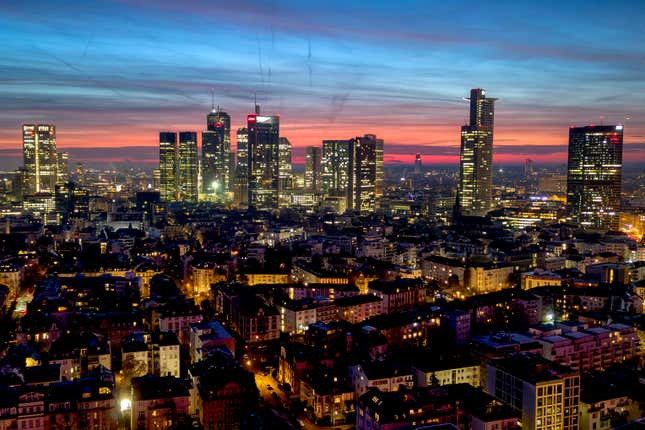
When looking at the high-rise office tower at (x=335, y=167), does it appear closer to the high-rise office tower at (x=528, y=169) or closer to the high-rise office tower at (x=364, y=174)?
the high-rise office tower at (x=364, y=174)

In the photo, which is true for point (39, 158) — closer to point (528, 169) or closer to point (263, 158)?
point (263, 158)

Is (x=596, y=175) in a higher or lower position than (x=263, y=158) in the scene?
lower

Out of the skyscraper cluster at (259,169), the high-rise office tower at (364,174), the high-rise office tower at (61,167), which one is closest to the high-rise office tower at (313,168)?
the skyscraper cluster at (259,169)

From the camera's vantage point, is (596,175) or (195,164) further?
(195,164)

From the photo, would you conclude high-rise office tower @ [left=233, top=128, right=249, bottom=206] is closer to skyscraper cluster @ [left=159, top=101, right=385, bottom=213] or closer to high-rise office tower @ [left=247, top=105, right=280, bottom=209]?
skyscraper cluster @ [left=159, top=101, right=385, bottom=213]

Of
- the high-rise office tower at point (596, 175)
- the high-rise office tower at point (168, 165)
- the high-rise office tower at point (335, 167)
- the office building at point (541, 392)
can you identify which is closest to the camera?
the office building at point (541, 392)

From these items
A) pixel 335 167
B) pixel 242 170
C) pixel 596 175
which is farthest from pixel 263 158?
pixel 596 175
